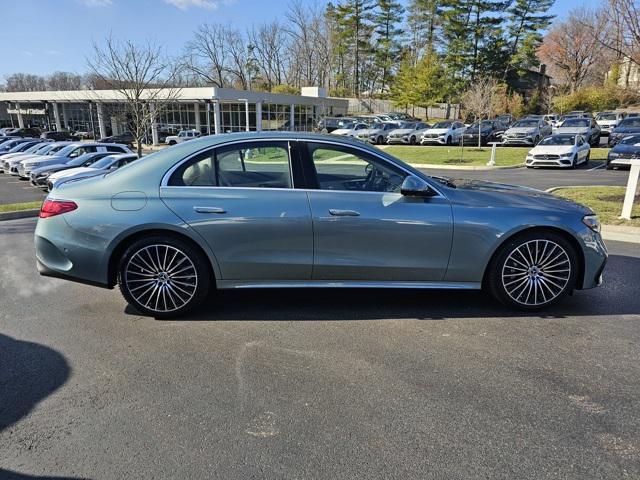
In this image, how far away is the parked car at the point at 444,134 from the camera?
2975cm

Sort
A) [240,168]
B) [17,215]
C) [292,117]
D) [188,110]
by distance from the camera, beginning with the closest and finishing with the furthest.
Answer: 1. [240,168]
2. [17,215]
3. [188,110]
4. [292,117]

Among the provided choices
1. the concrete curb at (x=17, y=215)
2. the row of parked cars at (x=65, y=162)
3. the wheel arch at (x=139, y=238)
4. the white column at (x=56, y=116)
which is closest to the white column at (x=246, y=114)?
the row of parked cars at (x=65, y=162)

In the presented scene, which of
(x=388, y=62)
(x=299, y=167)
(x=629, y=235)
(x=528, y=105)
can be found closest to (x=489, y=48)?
(x=528, y=105)

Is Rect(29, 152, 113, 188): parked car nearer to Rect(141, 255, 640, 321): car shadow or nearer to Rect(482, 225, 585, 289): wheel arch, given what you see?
Rect(141, 255, 640, 321): car shadow

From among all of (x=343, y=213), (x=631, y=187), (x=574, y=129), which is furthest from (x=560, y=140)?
(x=343, y=213)

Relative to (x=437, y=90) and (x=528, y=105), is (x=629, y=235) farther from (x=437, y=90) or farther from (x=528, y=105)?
(x=528, y=105)

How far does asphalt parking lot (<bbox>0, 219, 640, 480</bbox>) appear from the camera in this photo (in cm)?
236

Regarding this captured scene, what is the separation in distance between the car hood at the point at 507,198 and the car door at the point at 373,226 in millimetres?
274

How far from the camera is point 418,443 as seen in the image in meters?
2.48

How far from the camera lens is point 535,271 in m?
4.18

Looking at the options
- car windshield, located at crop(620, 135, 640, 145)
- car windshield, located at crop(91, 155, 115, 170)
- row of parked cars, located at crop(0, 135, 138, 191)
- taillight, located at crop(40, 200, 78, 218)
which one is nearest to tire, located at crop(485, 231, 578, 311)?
taillight, located at crop(40, 200, 78, 218)

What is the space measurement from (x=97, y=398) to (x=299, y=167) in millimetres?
2402

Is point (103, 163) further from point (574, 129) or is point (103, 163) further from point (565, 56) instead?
point (565, 56)

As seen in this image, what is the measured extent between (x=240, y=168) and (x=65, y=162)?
15.8 m
